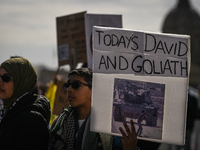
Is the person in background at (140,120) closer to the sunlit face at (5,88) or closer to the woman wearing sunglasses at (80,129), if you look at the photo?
the woman wearing sunglasses at (80,129)

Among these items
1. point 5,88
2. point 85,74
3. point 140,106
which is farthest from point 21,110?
point 140,106

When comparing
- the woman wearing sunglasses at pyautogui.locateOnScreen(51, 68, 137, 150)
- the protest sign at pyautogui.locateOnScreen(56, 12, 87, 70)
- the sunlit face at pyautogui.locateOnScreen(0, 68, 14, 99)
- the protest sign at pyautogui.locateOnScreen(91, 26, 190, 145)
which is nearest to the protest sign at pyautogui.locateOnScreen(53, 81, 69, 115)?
the protest sign at pyautogui.locateOnScreen(56, 12, 87, 70)

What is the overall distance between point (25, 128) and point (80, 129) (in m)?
0.48

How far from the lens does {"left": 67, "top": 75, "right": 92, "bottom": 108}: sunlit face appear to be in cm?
311

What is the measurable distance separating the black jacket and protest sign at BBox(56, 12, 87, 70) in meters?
2.32

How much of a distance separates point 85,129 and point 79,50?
90.3 inches

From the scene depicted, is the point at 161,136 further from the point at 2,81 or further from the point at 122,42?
the point at 2,81

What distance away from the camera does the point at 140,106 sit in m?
2.80

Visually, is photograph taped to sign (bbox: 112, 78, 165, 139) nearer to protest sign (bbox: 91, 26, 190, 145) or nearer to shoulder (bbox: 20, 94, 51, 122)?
protest sign (bbox: 91, 26, 190, 145)

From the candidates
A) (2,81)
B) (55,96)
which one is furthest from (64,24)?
(2,81)

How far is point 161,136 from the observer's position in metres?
2.80

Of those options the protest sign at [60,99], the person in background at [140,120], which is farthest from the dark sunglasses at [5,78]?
the protest sign at [60,99]

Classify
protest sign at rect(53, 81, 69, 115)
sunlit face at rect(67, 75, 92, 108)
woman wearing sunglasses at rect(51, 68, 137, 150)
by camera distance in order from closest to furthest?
woman wearing sunglasses at rect(51, 68, 137, 150) → sunlit face at rect(67, 75, 92, 108) → protest sign at rect(53, 81, 69, 115)

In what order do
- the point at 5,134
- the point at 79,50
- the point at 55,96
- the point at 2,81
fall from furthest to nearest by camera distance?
the point at 79,50, the point at 55,96, the point at 2,81, the point at 5,134
